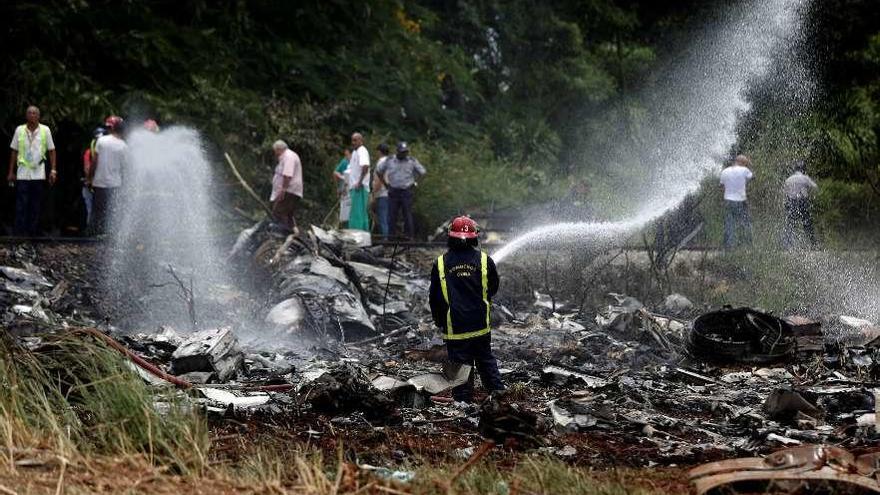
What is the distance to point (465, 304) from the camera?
9484mm

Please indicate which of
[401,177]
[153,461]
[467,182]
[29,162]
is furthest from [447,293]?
[467,182]

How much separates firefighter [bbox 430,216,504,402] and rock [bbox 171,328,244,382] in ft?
6.95

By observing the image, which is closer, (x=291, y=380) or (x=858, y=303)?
(x=291, y=380)

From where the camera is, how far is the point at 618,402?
9430 millimetres

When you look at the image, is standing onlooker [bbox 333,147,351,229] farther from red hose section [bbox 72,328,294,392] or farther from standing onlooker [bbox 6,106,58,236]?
red hose section [bbox 72,328,294,392]

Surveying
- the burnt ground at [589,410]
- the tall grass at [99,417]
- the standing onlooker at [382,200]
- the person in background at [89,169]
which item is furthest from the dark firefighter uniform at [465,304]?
the standing onlooker at [382,200]

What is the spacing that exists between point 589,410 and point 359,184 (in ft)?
32.6

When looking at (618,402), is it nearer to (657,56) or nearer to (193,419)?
(193,419)

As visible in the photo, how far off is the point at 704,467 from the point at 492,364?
351 centimetres

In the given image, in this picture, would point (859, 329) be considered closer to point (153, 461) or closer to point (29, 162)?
point (153, 461)

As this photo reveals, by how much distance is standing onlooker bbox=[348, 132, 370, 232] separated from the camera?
1814 centimetres

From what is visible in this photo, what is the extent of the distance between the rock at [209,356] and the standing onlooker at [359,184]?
7699 mm

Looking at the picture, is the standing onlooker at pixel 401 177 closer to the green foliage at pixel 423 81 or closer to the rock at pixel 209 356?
the green foliage at pixel 423 81

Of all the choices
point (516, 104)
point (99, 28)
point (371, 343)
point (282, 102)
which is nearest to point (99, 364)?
point (371, 343)
